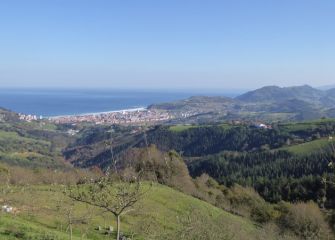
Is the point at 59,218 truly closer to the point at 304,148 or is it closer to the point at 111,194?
the point at 111,194

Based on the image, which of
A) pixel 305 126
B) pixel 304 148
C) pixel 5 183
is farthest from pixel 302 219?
pixel 305 126

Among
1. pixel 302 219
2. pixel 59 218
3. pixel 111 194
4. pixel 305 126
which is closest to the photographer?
pixel 111 194

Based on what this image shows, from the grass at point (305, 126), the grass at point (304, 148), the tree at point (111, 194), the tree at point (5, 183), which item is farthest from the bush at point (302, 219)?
the grass at point (305, 126)

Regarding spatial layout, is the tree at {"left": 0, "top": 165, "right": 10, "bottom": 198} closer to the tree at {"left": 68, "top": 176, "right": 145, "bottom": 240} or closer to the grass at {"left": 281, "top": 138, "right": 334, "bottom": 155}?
the tree at {"left": 68, "top": 176, "right": 145, "bottom": 240}

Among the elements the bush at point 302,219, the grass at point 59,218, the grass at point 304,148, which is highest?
the grass at point 59,218

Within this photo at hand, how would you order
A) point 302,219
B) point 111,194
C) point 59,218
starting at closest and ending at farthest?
point 111,194, point 59,218, point 302,219

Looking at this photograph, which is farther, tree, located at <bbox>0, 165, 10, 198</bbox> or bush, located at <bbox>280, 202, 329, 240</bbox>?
bush, located at <bbox>280, 202, 329, 240</bbox>

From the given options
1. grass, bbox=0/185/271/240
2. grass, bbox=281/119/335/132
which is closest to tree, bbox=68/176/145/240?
grass, bbox=0/185/271/240

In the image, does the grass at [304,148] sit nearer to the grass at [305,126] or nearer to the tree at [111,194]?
the grass at [305,126]

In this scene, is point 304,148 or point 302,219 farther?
point 304,148
